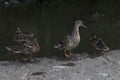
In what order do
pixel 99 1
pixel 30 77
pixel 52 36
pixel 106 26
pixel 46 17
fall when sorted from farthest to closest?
pixel 99 1, pixel 46 17, pixel 106 26, pixel 52 36, pixel 30 77

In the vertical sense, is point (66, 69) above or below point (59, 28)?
below

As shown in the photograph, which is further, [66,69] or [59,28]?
[59,28]

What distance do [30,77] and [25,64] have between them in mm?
1379

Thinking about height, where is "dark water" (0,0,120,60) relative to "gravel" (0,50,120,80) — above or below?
above

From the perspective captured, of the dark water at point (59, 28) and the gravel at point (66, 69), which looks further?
A: the dark water at point (59, 28)

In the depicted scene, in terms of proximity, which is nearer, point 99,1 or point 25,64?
point 25,64

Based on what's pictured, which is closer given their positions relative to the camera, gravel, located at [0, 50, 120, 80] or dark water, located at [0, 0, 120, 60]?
gravel, located at [0, 50, 120, 80]

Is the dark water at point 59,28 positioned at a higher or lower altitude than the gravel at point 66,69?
higher

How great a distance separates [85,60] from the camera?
35.1ft

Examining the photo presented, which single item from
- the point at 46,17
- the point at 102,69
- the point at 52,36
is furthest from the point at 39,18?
the point at 102,69

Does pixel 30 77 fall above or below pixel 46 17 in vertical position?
below

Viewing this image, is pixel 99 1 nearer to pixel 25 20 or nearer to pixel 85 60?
pixel 25 20

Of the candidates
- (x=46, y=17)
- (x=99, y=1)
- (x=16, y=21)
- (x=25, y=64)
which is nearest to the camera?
(x=25, y=64)

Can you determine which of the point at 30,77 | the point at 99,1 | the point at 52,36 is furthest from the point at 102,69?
the point at 99,1
